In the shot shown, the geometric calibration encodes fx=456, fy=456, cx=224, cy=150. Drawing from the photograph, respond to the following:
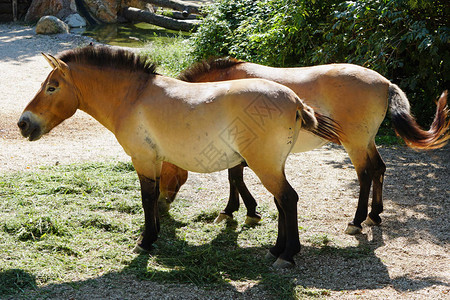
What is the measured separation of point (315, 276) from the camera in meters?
4.21

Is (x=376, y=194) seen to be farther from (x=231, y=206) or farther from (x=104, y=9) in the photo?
(x=104, y=9)

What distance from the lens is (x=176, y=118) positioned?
4402 mm

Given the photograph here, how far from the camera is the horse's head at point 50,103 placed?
446 centimetres

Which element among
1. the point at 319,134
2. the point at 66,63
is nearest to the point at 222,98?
the point at 319,134

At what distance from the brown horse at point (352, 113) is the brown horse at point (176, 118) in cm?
58

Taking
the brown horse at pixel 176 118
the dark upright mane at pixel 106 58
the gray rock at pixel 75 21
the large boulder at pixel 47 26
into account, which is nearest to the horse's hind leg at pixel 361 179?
the brown horse at pixel 176 118

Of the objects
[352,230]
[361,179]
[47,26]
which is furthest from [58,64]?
[47,26]

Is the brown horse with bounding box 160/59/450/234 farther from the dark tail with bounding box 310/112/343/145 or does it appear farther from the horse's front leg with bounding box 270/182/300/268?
the horse's front leg with bounding box 270/182/300/268

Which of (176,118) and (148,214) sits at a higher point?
(176,118)

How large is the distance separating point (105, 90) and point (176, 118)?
2.88 ft

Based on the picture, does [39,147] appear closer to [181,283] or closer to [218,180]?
[218,180]

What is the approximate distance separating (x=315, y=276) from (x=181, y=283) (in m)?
1.23

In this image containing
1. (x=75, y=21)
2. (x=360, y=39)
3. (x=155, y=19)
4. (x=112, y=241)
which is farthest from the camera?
(x=155, y=19)

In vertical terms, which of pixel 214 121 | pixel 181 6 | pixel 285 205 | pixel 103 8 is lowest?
pixel 285 205
